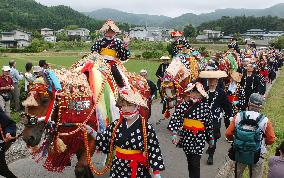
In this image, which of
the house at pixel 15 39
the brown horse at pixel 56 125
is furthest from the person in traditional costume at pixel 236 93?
the house at pixel 15 39

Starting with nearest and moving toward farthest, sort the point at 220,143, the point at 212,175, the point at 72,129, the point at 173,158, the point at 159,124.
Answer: the point at 72,129
the point at 212,175
the point at 173,158
the point at 220,143
the point at 159,124

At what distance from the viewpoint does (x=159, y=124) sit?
37.1 ft

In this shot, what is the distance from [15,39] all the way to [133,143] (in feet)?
313

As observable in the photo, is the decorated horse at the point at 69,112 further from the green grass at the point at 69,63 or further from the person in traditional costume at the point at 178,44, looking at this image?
the green grass at the point at 69,63

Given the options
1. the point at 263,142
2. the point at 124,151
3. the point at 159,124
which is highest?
the point at 124,151

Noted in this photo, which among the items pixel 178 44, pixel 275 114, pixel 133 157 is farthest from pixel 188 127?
pixel 275 114

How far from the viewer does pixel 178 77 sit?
9.40 metres

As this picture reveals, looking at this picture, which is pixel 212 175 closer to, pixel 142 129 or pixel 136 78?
pixel 136 78

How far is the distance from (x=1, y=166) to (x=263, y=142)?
13.4 feet

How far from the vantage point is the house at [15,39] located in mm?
90188

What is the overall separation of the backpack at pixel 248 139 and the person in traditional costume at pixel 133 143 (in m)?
1.47

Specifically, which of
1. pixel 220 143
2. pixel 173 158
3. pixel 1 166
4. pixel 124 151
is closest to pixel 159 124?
pixel 220 143

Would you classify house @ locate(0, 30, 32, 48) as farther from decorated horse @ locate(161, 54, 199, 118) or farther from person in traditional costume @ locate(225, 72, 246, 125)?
person in traditional costume @ locate(225, 72, 246, 125)

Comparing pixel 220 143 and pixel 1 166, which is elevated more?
pixel 1 166
